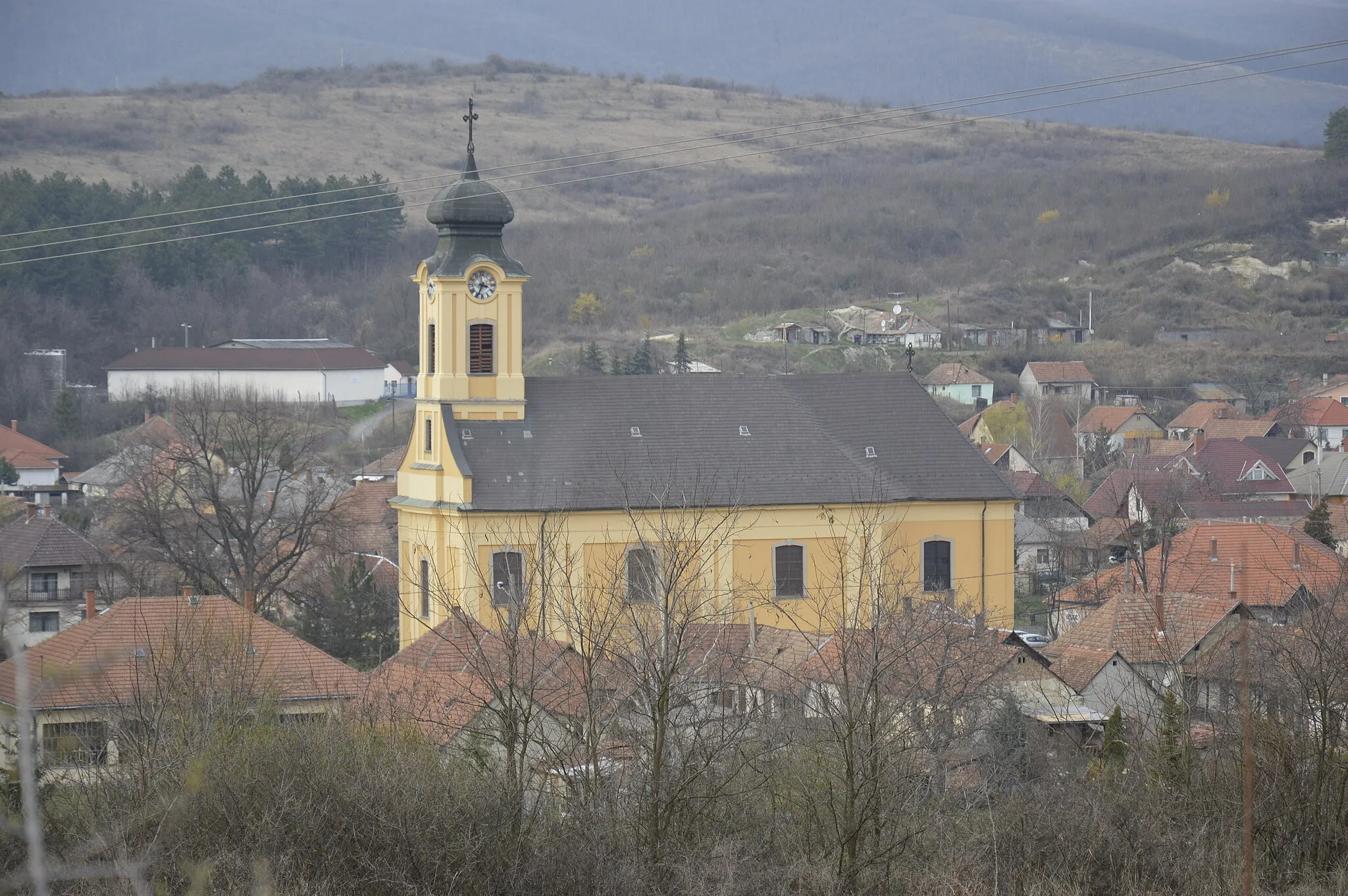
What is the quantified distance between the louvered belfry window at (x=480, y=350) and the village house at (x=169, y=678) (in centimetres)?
860

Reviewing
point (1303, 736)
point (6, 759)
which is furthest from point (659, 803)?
point (6, 759)

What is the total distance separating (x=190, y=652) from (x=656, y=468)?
1858 cm

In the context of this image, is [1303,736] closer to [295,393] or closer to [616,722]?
[616,722]

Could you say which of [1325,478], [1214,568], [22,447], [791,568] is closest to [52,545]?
[791,568]

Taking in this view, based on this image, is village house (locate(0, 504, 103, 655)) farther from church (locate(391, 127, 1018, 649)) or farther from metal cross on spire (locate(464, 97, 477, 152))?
metal cross on spire (locate(464, 97, 477, 152))

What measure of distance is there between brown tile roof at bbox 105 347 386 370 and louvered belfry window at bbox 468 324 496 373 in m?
56.4

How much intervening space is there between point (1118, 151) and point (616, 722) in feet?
582

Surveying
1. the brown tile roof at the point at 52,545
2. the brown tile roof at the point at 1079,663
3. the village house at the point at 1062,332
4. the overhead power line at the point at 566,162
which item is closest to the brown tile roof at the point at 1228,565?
the brown tile roof at the point at 1079,663

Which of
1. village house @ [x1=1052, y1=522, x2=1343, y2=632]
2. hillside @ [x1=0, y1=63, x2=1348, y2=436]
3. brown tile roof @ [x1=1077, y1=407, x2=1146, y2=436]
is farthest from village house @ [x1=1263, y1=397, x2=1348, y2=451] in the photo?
village house @ [x1=1052, y1=522, x2=1343, y2=632]

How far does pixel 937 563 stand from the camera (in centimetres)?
3791

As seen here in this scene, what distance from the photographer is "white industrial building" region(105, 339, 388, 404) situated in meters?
92.0

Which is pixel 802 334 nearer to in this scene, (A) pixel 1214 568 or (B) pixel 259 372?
(B) pixel 259 372

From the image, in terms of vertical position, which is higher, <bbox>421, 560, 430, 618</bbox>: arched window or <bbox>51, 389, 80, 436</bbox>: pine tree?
<bbox>51, 389, 80, 436</bbox>: pine tree

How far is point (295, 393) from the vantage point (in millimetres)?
91750
